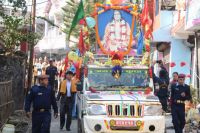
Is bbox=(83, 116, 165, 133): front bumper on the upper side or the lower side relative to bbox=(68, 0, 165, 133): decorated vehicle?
lower

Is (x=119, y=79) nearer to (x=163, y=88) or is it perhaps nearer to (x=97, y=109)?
(x=97, y=109)

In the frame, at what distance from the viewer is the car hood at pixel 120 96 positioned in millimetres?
10070

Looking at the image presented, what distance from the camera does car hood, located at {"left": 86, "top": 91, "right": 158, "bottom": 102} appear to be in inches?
396

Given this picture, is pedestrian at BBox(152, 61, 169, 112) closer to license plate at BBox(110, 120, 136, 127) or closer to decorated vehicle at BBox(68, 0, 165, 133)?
decorated vehicle at BBox(68, 0, 165, 133)

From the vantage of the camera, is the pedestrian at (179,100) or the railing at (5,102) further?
the railing at (5,102)

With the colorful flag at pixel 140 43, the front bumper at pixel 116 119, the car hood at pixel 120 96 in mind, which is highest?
the colorful flag at pixel 140 43

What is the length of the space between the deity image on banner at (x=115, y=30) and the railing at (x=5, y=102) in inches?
112

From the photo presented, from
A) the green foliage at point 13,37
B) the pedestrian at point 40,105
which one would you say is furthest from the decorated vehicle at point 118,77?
the green foliage at point 13,37


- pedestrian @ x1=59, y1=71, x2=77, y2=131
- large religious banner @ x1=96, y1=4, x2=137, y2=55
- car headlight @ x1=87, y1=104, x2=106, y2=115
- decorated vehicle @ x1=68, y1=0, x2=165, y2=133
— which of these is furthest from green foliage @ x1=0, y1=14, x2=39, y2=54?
car headlight @ x1=87, y1=104, x2=106, y2=115

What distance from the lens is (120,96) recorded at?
10.4 m

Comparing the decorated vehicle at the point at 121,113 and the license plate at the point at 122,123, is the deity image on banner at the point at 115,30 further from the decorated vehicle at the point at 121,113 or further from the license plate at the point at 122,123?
the license plate at the point at 122,123

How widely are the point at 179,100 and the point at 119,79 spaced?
177 centimetres

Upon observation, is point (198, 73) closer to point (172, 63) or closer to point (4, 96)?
point (172, 63)

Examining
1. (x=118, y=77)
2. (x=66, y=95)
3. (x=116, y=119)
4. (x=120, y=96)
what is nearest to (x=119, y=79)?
(x=118, y=77)
